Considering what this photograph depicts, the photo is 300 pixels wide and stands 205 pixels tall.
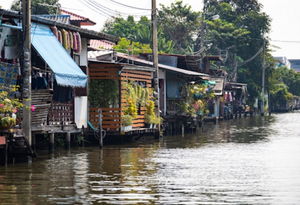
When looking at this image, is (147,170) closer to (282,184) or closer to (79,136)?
(282,184)

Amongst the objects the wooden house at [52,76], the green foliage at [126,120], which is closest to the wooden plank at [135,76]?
the green foliage at [126,120]

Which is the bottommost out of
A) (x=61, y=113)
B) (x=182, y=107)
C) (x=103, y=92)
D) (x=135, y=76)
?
(x=61, y=113)

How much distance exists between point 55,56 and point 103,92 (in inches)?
249

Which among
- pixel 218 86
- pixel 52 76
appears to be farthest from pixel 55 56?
pixel 218 86

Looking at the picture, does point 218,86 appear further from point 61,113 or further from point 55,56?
point 55,56

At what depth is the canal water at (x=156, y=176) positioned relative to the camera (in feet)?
42.5

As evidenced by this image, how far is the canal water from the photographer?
13.0 m

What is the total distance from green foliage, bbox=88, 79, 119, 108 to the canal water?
2.29m

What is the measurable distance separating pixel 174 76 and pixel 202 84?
6283 mm

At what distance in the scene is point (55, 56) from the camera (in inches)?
831

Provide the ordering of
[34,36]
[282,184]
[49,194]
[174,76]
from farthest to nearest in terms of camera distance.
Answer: [174,76] < [34,36] < [282,184] < [49,194]

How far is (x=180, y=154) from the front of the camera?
23.5m

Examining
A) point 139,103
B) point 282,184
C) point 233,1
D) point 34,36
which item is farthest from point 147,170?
point 233,1

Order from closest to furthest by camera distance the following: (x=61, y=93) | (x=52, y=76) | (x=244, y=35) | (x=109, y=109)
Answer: (x=52, y=76) < (x=61, y=93) < (x=109, y=109) < (x=244, y=35)
